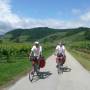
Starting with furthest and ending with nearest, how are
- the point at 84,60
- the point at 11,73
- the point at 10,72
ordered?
the point at 84,60, the point at 10,72, the point at 11,73

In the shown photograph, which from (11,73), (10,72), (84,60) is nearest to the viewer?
(11,73)

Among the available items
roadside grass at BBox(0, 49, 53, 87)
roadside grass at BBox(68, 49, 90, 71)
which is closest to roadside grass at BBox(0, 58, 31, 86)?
roadside grass at BBox(0, 49, 53, 87)

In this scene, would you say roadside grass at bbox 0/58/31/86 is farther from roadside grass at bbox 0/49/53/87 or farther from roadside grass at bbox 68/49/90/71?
roadside grass at bbox 68/49/90/71

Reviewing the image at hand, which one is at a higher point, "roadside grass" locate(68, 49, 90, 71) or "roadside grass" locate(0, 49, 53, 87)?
"roadside grass" locate(0, 49, 53, 87)

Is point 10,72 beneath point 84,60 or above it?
above

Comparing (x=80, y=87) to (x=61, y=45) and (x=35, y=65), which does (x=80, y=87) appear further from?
(x=61, y=45)

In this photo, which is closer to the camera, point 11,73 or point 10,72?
point 11,73

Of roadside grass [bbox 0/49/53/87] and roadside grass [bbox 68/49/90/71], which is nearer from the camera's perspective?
roadside grass [bbox 0/49/53/87]

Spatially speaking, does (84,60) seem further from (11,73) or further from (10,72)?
(11,73)

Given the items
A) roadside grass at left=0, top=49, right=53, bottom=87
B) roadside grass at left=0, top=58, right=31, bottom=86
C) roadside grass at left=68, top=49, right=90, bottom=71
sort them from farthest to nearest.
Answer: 1. roadside grass at left=68, top=49, right=90, bottom=71
2. roadside grass at left=0, top=58, right=31, bottom=86
3. roadside grass at left=0, top=49, right=53, bottom=87

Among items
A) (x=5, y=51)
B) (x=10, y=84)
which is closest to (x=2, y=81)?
(x=10, y=84)

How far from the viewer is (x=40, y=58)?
1858 centimetres

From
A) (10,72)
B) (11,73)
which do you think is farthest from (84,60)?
(11,73)

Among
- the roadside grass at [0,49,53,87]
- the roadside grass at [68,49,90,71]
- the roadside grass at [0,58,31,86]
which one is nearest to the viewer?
the roadside grass at [0,49,53,87]
